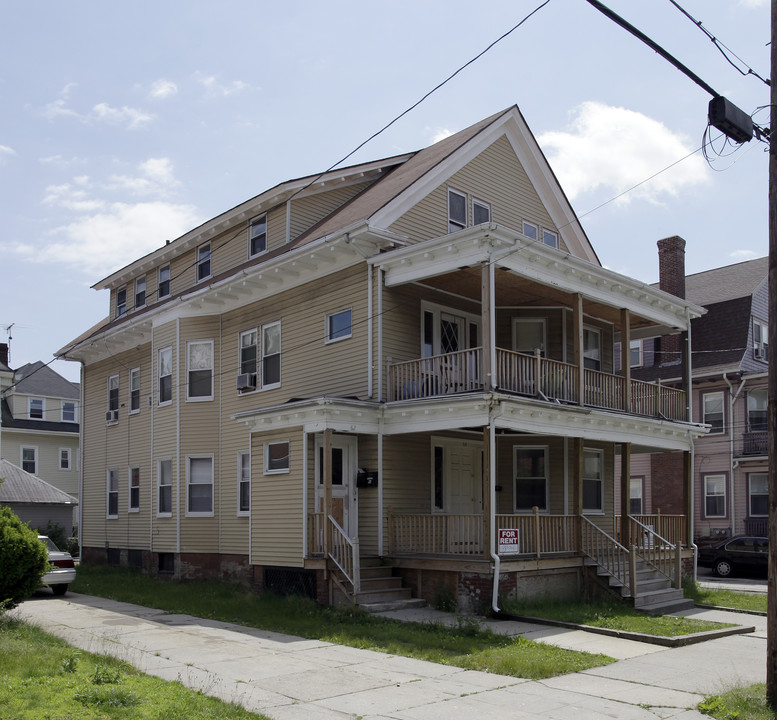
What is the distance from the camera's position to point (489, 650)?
39.5ft

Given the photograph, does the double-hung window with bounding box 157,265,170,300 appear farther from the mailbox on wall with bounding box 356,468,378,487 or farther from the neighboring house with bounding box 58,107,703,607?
the mailbox on wall with bounding box 356,468,378,487

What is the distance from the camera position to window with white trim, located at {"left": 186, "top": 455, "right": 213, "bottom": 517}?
73.0 ft

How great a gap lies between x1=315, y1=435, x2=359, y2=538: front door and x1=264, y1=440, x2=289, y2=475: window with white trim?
710 millimetres

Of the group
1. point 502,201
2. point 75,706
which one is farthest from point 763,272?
point 75,706

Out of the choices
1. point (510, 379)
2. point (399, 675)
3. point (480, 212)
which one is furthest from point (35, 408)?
point (399, 675)

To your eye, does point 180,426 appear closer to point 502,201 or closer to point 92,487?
point 92,487

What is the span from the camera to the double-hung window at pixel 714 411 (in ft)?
112

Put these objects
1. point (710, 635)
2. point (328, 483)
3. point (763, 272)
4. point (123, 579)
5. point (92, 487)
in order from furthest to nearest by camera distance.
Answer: point (763, 272) → point (92, 487) → point (123, 579) → point (328, 483) → point (710, 635)

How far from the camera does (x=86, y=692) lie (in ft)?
28.3

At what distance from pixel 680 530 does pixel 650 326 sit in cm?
535

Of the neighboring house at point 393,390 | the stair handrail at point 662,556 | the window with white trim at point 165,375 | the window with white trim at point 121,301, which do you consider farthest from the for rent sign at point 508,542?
the window with white trim at point 121,301

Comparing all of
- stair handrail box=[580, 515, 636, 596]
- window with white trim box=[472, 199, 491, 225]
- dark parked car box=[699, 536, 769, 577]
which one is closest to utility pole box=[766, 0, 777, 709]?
stair handrail box=[580, 515, 636, 596]

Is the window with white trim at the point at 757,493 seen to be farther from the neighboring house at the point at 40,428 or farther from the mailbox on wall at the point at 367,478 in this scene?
the neighboring house at the point at 40,428

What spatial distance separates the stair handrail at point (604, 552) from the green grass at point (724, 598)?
2.07 meters
